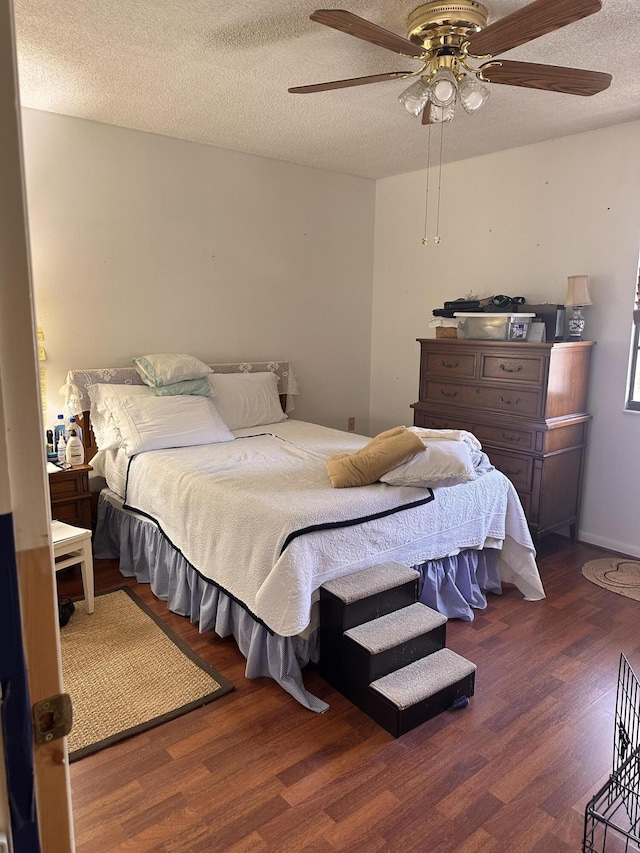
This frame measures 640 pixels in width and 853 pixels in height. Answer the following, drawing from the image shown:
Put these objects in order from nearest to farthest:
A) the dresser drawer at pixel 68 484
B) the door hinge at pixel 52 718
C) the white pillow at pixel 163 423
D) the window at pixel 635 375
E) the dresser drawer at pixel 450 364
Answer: the door hinge at pixel 52 718, the dresser drawer at pixel 68 484, the white pillow at pixel 163 423, the window at pixel 635 375, the dresser drawer at pixel 450 364

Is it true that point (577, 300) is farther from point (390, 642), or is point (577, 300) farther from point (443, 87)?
point (390, 642)

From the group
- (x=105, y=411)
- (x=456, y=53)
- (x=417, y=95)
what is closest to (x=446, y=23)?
(x=456, y=53)

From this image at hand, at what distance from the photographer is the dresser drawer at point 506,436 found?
136 inches

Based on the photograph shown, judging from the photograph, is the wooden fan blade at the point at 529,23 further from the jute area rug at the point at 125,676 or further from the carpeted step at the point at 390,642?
the jute area rug at the point at 125,676

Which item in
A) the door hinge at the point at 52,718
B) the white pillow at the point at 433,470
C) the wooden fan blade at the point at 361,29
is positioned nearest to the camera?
the door hinge at the point at 52,718

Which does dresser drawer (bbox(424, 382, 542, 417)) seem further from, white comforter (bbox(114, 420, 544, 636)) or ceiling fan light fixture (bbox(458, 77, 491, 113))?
ceiling fan light fixture (bbox(458, 77, 491, 113))

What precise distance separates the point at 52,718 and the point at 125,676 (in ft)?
6.12

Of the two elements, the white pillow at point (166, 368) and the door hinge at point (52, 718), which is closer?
the door hinge at point (52, 718)

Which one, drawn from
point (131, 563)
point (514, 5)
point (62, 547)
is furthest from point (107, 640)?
point (514, 5)

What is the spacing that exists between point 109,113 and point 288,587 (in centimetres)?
288

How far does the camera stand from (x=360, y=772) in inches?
74.2

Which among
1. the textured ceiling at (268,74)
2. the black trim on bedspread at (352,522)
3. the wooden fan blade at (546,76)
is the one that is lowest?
the black trim on bedspread at (352,522)

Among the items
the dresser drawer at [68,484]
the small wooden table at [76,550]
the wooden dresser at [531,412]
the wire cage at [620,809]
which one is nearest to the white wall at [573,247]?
the wooden dresser at [531,412]

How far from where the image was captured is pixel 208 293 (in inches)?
162
